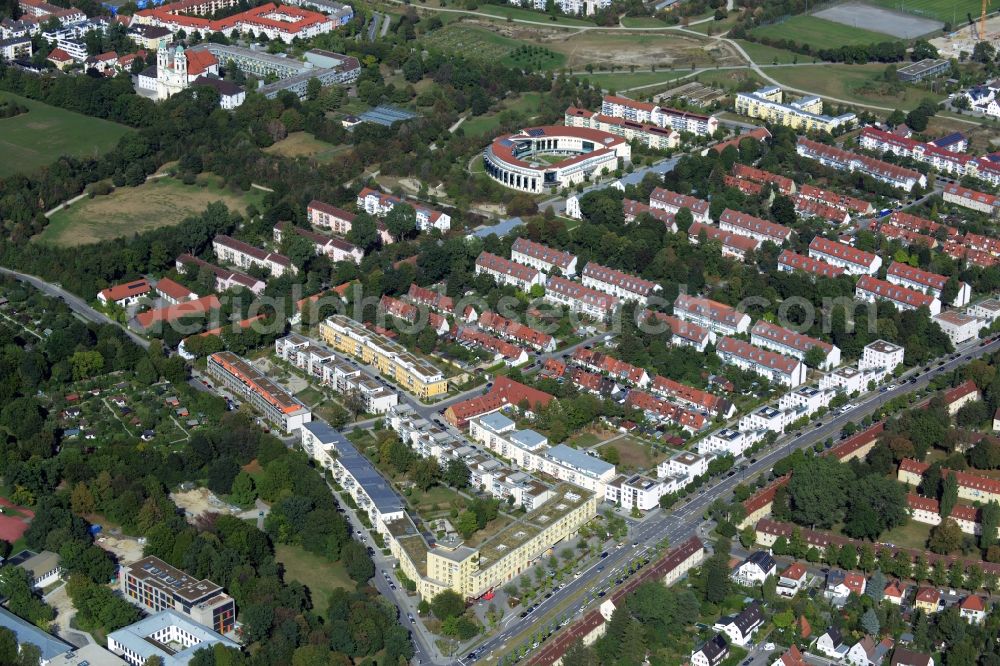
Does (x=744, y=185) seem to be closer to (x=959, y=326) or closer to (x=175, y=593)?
(x=959, y=326)

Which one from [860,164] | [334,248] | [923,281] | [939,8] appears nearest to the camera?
[923,281]

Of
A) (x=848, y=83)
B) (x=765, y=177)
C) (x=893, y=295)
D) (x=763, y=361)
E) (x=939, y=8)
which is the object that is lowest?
(x=763, y=361)

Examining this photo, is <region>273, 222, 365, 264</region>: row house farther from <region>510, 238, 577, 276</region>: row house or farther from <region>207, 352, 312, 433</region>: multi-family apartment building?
<region>207, 352, 312, 433</region>: multi-family apartment building

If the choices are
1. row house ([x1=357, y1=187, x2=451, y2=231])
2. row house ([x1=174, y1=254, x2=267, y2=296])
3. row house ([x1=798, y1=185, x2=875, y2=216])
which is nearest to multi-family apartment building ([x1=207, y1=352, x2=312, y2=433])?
row house ([x1=174, y1=254, x2=267, y2=296])

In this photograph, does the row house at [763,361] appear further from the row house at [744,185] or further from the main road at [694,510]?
the row house at [744,185]

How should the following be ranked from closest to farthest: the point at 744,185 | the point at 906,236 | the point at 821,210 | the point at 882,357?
1. the point at 882,357
2. the point at 906,236
3. the point at 821,210
4. the point at 744,185

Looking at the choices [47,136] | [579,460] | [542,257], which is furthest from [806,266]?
[47,136]
